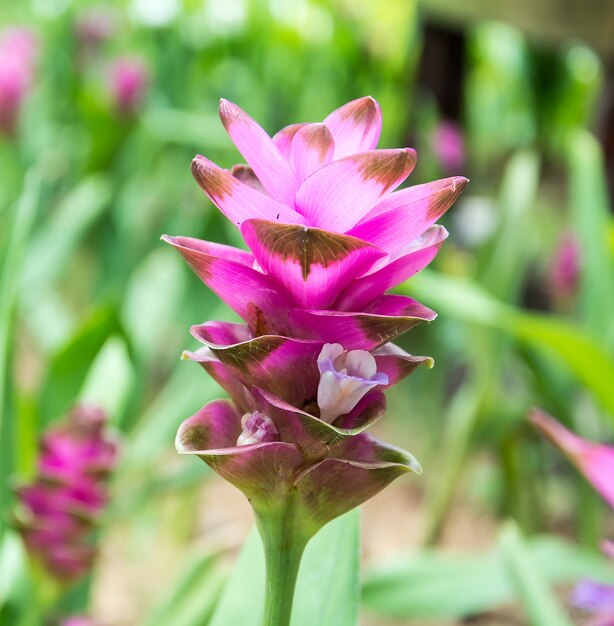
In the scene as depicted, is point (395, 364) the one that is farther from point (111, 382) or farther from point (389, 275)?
point (111, 382)

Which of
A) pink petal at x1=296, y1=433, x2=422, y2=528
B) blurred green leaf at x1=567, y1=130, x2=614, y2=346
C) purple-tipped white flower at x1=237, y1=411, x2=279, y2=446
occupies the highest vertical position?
blurred green leaf at x1=567, y1=130, x2=614, y2=346

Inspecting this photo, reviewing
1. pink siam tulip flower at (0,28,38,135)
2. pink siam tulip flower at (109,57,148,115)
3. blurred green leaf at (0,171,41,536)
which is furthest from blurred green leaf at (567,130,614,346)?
pink siam tulip flower at (0,28,38,135)

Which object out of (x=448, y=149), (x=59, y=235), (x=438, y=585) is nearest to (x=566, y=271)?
(x=448, y=149)

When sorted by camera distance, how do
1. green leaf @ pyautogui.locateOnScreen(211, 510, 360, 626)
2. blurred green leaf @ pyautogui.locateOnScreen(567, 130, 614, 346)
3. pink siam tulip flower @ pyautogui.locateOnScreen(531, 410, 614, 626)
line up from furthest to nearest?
blurred green leaf @ pyautogui.locateOnScreen(567, 130, 614, 346), pink siam tulip flower @ pyautogui.locateOnScreen(531, 410, 614, 626), green leaf @ pyautogui.locateOnScreen(211, 510, 360, 626)

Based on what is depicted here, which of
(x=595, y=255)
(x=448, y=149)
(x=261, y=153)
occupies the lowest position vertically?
(x=261, y=153)

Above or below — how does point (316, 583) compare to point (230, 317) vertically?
below

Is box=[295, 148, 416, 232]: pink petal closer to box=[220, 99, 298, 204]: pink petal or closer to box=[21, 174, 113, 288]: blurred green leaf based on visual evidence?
box=[220, 99, 298, 204]: pink petal
